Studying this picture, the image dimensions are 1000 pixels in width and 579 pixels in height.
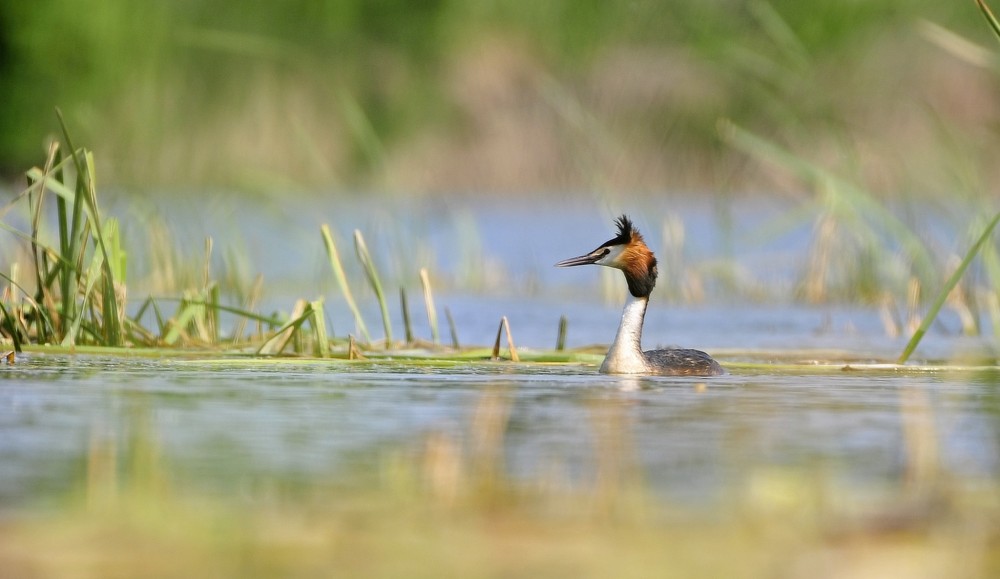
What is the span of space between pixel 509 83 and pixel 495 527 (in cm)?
1735

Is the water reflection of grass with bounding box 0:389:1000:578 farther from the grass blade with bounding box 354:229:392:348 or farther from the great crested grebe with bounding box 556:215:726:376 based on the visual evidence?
the grass blade with bounding box 354:229:392:348

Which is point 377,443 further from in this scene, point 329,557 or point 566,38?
point 566,38

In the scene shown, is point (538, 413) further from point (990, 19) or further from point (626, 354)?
point (990, 19)

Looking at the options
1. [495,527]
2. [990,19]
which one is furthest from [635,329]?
[495,527]

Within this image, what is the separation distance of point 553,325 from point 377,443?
17.9 ft

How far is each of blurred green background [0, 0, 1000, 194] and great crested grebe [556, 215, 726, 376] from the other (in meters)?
9.02

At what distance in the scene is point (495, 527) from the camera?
11.9ft

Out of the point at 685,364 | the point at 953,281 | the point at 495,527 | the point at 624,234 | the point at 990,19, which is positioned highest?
the point at 990,19

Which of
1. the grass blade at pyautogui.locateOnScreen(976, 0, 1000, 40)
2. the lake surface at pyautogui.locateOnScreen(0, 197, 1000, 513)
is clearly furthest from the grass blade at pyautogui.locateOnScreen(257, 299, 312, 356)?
the grass blade at pyautogui.locateOnScreen(976, 0, 1000, 40)

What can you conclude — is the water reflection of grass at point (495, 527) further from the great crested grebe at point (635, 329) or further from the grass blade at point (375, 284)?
the grass blade at point (375, 284)

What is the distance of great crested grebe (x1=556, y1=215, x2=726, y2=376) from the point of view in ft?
22.6

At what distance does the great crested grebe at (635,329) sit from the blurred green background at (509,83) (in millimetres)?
9025

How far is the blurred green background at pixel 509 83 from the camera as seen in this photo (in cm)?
1728

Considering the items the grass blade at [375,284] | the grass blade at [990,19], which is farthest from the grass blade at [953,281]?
the grass blade at [375,284]
